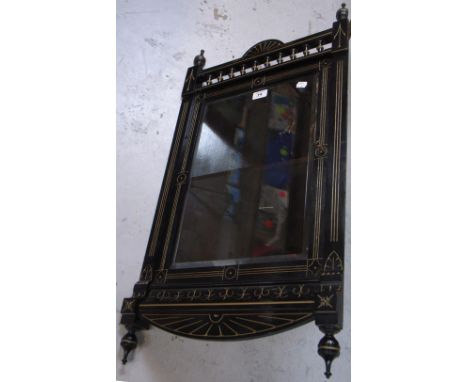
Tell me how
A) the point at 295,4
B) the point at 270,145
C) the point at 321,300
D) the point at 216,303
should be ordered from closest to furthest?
the point at 321,300
the point at 216,303
the point at 270,145
the point at 295,4

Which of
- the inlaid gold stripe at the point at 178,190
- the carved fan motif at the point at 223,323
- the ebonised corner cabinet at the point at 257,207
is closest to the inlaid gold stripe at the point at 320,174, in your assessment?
the ebonised corner cabinet at the point at 257,207

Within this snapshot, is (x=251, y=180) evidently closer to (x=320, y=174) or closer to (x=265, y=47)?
(x=320, y=174)

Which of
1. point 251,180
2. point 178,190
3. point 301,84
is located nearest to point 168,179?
point 178,190

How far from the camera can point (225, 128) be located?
1003 millimetres

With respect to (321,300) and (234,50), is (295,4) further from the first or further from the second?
(321,300)

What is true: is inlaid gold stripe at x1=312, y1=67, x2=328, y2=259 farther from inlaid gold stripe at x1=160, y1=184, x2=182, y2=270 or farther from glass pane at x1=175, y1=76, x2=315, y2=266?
inlaid gold stripe at x1=160, y1=184, x2=182, y2=270

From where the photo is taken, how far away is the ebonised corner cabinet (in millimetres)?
739

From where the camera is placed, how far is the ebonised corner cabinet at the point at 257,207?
2.42ft

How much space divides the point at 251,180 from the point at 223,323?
0.96 feet

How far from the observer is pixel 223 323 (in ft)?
2.51

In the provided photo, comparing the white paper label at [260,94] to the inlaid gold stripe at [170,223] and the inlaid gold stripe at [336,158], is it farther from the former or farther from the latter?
the inlaid gold stripe at [170,223]

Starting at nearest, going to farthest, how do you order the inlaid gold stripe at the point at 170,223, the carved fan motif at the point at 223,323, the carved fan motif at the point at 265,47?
1. the carved fan motif at the point at 223,323
2. the inlaid gold stripe at the point at 170,223
3. the carved fan motif at the point at 265,47

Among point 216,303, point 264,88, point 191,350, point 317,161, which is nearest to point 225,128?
point 264,88

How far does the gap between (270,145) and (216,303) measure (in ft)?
1.14
